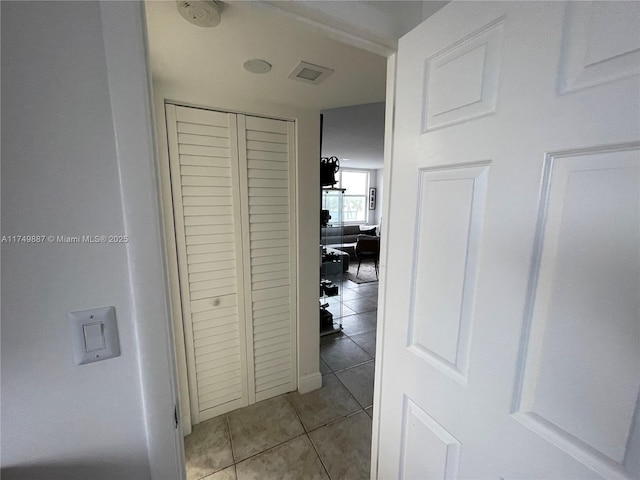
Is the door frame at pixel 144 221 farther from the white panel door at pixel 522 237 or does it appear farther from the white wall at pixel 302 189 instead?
the white wall at pixel 302 189

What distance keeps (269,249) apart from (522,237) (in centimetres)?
153

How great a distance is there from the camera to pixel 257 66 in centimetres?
122

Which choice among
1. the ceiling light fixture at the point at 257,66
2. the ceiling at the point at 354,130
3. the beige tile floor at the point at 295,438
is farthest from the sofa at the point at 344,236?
the ceiling light fixture at the point at 257,66

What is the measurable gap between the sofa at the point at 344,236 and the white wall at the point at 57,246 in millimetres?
2426

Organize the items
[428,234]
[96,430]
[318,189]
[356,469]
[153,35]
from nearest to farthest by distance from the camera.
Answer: [96,430], [428,234], [153,35], [356,469], [318,189]

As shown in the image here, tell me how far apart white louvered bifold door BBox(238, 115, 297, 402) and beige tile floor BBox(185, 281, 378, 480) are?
7.2 inches

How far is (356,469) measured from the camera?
1.52 m

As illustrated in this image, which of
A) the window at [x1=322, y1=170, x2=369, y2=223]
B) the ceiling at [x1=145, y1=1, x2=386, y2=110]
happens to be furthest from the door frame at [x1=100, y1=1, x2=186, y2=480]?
the window at [x1=322, y1=170, x2=369, y2=223]

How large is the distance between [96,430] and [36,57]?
790mm

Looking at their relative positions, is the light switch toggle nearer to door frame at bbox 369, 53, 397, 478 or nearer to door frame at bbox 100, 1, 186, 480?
door frame at bbox 100, 1, 186, 480

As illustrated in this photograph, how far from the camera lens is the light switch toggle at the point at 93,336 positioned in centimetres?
56

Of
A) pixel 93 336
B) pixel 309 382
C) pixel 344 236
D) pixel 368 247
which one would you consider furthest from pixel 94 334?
pixel 344 236

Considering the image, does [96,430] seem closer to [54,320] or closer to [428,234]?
[54,320]

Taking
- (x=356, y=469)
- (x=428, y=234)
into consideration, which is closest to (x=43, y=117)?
(x=428, y=234)
